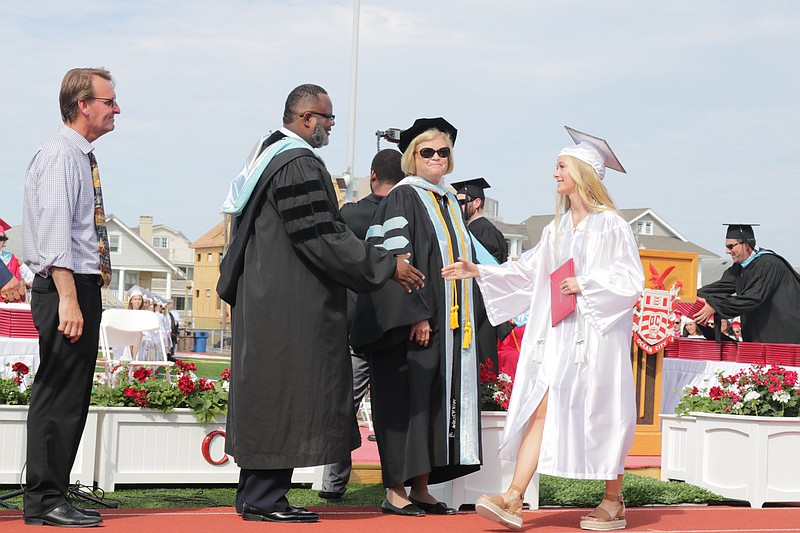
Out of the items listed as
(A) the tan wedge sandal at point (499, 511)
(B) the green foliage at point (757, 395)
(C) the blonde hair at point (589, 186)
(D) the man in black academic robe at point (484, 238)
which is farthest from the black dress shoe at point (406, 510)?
(B) the green foliage at point (757, 395)

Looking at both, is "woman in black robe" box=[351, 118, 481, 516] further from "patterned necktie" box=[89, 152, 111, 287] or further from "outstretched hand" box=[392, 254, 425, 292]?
"patterned necktie" box=[89, 152, 111, 287]

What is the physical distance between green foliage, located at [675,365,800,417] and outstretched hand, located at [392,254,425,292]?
2.97 metres

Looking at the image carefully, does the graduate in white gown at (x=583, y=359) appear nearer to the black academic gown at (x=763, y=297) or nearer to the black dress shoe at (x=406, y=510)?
the black dress shoe at (x=406, y=510)

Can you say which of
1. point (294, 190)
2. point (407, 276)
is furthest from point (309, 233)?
point (407, 276)

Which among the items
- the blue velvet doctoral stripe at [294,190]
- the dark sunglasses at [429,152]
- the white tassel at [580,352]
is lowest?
the white tassel at [580,352]

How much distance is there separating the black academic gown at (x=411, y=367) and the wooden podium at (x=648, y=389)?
4.23 meters

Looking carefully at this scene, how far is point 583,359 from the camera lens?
6059 mm

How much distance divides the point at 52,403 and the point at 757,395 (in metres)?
4.77

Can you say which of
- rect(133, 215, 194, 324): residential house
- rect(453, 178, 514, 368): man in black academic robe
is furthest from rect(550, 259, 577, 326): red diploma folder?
rect(133, 215, 194, 324): residential house

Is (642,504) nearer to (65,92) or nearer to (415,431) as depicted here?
(415,431)

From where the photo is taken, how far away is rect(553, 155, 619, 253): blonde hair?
622 centimetres

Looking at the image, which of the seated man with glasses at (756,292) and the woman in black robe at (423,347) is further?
the seated man with glasses at (756,292)

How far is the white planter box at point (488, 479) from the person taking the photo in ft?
22.7

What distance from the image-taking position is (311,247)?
5.80 metres
